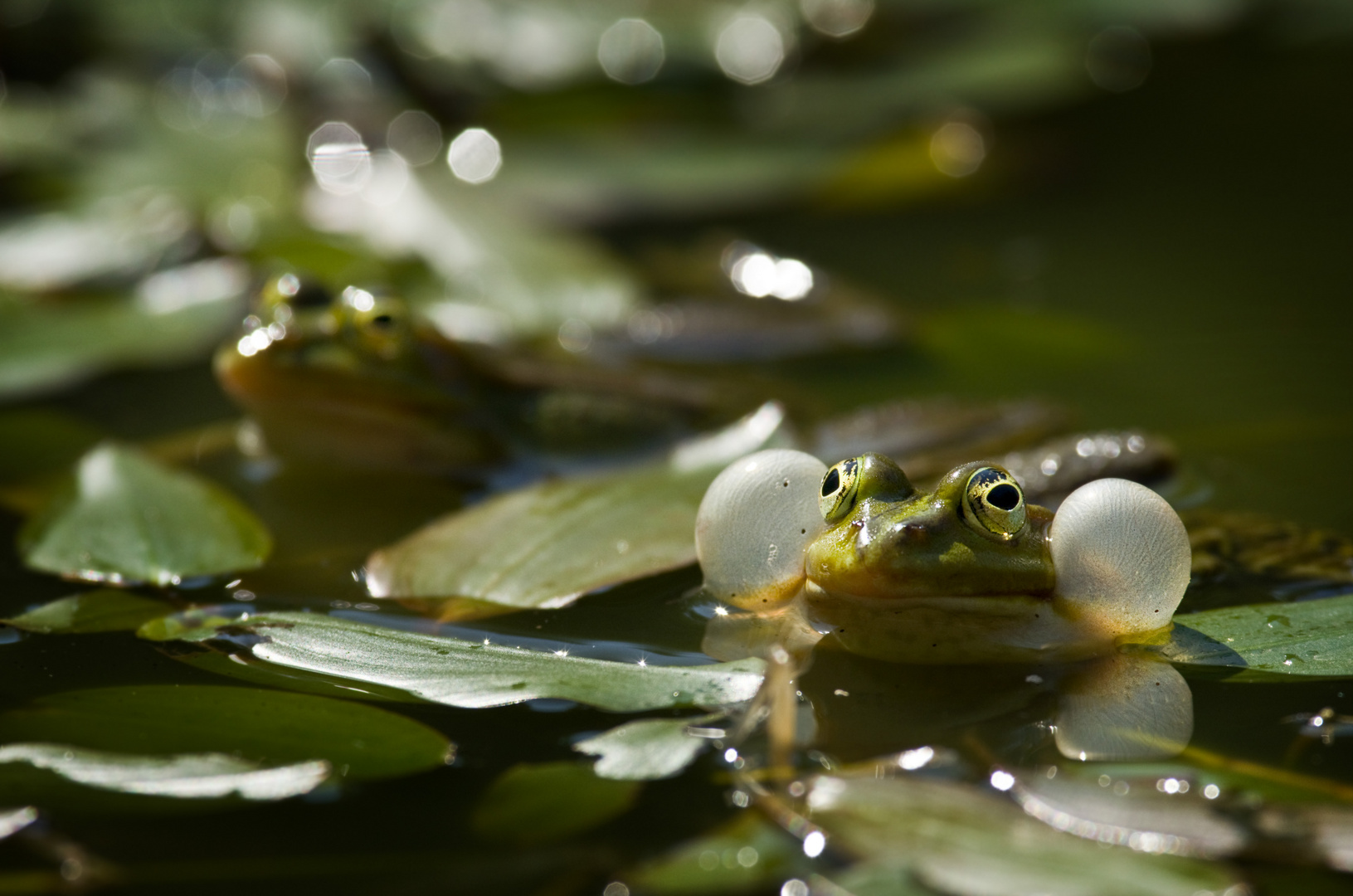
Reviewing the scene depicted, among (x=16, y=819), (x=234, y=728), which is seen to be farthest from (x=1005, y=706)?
(x=16, y=819)

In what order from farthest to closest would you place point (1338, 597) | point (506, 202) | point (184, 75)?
1. point (184, 75)
2. point (506, 202)
3. point (1338, 597)

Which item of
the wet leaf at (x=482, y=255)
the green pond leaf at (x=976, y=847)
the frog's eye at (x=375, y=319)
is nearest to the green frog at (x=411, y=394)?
the frog's eye at (x=375, y=319)

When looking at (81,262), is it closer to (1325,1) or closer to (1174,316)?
(1174,316)

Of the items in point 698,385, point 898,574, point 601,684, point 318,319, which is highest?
point 698,385

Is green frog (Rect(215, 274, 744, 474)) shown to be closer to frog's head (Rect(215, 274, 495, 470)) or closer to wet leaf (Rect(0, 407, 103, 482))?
frog's head (Rect(215, 274, 495, 470))

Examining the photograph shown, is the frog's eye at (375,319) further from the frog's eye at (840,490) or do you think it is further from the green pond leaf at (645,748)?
the green pond leaf at (645,748)

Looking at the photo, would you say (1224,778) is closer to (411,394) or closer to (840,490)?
(840,490)

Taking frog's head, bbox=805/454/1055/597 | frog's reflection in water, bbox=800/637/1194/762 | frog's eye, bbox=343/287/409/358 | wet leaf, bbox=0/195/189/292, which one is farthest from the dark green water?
wet leaf, bbox=0/195/189/292

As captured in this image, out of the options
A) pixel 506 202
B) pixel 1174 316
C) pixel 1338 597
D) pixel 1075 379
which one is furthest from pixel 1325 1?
pixel 1338 597
